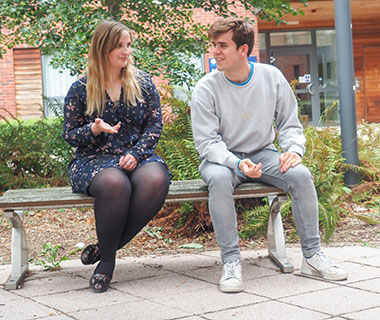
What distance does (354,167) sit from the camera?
20.4 ft

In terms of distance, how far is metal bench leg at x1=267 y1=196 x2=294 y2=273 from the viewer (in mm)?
3932

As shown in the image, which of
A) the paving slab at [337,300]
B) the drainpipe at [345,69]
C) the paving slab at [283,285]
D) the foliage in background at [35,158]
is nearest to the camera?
the paving slab at [337,300]

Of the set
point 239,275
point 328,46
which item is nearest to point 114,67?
point 239,275

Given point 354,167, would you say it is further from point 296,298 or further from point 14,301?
point 14,301

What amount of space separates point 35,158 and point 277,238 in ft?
12.6

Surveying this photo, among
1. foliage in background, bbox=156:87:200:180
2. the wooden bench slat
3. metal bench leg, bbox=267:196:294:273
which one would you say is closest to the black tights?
the wooden bench slat

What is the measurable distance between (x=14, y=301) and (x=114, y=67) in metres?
1.46

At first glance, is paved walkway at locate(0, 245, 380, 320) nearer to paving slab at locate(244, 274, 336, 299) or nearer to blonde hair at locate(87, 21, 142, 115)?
paving slab at locate(244, 274, 336, 299)

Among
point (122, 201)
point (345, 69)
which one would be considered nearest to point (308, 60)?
point (345, 69)

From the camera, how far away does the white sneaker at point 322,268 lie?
360cm

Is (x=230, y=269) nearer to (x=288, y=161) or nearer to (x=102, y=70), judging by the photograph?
(x=288, y=161)

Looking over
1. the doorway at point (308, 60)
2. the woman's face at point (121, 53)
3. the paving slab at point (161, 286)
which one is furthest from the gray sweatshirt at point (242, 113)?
the doorway at point (308, 60)

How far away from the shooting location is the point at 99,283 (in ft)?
11.8

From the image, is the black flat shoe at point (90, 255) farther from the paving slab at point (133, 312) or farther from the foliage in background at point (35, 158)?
the foliage in background at point (35, 158)
